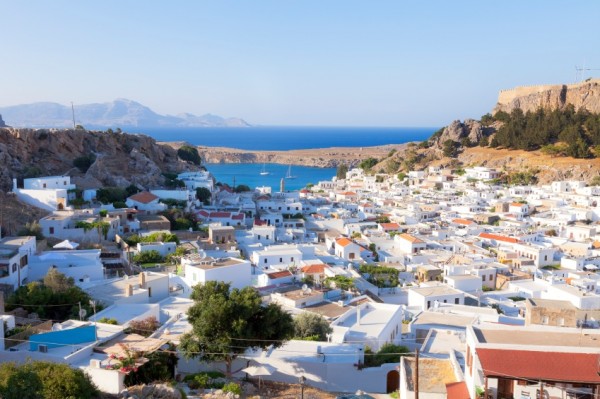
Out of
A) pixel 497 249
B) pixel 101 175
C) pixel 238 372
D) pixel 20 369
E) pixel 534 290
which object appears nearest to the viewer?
pixel 20 369

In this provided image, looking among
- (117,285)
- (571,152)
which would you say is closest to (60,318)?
(117,285)

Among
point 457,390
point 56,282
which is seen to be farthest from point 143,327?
point 457,390

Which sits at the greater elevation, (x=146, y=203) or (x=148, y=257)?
(x=146, y=203)

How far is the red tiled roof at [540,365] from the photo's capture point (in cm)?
746

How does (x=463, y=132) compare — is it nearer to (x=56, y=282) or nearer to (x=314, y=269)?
(x=314, y=269)

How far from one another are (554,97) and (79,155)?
60.6 metres

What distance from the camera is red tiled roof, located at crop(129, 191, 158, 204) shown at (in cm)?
3212

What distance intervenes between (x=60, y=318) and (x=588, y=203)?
1482 inches

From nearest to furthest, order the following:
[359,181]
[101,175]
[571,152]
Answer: [101,175]
[571,152]
[359,181]

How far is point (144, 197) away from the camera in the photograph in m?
32.5

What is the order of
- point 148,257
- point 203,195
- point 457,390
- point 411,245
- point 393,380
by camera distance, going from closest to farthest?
point 457,390, point 393,380, point 148,257, point 411,245, point 203,195

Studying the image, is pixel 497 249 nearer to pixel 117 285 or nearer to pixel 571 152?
pixel 117 285

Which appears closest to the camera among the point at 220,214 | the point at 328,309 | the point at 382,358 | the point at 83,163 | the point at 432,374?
the point at 432,374

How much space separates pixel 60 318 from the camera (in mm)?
14125
